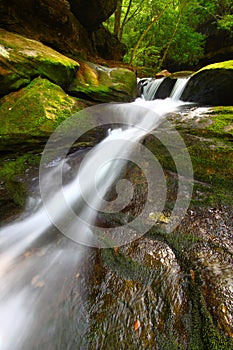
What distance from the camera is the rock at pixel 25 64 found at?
3.80 m

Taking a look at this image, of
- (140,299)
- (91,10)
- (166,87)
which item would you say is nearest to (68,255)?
(140,299)

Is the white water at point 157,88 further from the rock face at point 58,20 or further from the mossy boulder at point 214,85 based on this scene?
the rock face at point 58,20

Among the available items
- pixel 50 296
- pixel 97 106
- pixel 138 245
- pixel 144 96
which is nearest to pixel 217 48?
pixel 144 96

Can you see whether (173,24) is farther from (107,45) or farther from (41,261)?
(41,261)

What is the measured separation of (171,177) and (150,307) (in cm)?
156

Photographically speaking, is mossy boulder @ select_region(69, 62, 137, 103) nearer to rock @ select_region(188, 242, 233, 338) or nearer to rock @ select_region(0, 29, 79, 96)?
rock @ select_region(0, 29, 79, 96)

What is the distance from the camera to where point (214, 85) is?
17.5ft

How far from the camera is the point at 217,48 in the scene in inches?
417

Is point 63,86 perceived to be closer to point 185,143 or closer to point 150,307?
point 185,143

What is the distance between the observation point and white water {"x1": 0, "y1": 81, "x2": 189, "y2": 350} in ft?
5.11

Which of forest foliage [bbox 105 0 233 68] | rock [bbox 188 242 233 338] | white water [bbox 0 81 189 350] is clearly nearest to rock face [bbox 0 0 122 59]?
forest foliage [bbox 105 0 233 68]

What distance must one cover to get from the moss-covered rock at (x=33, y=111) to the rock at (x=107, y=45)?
6546 mm

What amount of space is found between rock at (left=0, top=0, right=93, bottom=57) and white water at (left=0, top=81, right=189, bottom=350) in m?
4.76

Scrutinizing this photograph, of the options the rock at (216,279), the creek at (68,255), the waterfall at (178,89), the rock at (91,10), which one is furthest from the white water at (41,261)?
the rock at (91,10)
